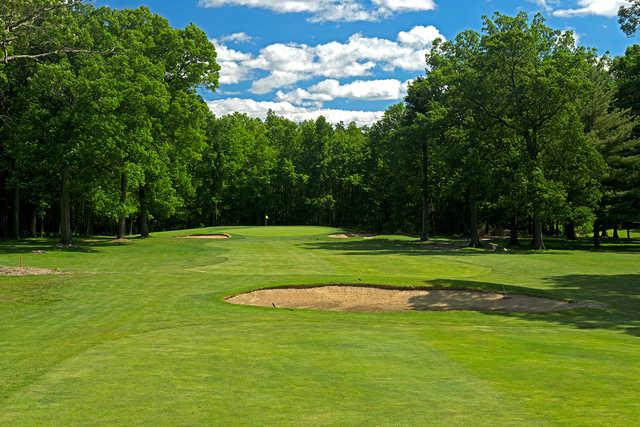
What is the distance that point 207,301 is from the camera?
20.4 meters

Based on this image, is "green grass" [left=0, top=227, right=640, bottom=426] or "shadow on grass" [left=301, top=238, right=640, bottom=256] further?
"shadow on grass" [left=301, top=238, right=640, bottom=256]

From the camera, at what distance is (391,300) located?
75.6 feet

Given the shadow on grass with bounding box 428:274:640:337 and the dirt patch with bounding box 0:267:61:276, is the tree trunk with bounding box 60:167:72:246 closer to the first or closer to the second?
the dirt patch with bounding box 0:267:61:276

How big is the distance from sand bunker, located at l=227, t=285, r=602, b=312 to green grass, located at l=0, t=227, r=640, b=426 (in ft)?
3.72

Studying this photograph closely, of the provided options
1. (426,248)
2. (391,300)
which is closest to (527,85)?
(426,248)

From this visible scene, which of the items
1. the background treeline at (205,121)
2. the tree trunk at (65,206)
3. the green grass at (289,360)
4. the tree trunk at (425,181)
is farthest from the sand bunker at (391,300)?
the tree trunk at (425,181)

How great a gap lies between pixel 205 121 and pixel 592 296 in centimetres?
4419

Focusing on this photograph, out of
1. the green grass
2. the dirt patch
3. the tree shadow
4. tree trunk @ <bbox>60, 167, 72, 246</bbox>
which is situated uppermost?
tree trunk @ <bbox>60, 167, 72, 246</bbox>

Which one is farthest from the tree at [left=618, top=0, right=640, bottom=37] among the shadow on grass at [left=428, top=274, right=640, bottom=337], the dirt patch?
the dirt patch

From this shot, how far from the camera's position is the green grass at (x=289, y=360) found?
753cm

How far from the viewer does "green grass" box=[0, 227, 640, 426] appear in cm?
753

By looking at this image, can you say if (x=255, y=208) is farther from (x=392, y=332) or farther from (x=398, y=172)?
(x=392, y=332)

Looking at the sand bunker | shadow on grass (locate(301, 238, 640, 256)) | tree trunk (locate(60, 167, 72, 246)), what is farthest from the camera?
shadow on grass (locate(301, 238, 640, 256))

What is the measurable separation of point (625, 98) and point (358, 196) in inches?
2045
